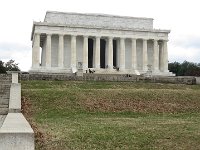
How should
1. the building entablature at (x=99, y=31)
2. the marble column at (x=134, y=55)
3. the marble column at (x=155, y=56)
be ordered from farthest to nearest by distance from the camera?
1. the marble column at (x=155, y=56)
2. the marble column at (x=134, y=55)
3. the building entablature at (x=99, y=31)

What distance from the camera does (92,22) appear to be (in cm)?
7656

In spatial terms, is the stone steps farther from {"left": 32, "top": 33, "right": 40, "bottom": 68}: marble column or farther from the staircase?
{"left": 32, "top": 33, "right": 40, "bottom": 68}: marble column

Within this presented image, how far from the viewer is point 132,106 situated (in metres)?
26.5

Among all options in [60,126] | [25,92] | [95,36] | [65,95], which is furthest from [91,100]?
[95,36]

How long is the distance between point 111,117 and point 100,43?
190 feet

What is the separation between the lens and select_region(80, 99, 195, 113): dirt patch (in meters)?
25.7

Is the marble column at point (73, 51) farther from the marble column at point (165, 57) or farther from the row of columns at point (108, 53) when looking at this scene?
the marble column at point (165, 57)

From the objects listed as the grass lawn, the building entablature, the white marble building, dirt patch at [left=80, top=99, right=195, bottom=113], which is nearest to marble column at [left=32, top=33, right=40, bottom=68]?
the white marble building

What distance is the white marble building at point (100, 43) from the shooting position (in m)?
72.8

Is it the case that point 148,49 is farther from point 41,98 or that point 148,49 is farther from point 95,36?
point 41,98

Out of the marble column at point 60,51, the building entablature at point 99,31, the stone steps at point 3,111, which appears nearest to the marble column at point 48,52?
the building entablature at point 99,31

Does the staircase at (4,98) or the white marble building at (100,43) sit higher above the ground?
the white marble building at (100,43)

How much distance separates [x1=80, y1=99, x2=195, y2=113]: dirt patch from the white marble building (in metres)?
42.3

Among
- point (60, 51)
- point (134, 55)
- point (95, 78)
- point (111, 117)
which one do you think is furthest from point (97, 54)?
point (111, 117)
